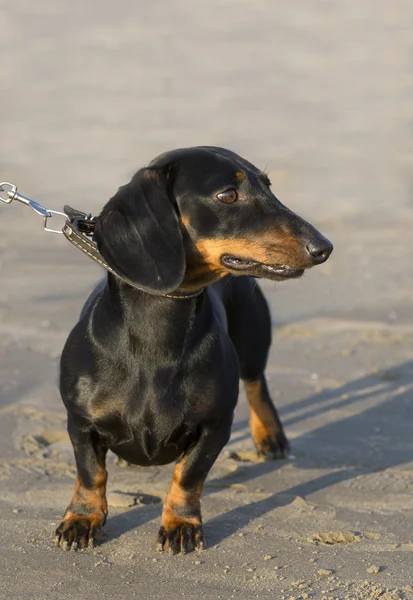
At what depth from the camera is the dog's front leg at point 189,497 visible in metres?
5.01

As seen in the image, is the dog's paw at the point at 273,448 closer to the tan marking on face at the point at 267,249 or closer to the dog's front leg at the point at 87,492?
the dog's front leg at the point at 87,492

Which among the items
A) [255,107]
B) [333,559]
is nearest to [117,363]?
[333,559]

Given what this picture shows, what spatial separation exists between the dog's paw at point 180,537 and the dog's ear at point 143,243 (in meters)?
1.10

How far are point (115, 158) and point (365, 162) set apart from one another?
3.21 m

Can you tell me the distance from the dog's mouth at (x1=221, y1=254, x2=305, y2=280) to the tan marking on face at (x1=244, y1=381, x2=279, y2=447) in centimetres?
189

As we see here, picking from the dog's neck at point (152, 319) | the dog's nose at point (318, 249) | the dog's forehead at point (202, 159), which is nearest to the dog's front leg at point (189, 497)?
the dog's neck at point (152, 319)

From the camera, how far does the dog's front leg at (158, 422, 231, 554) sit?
197 inches

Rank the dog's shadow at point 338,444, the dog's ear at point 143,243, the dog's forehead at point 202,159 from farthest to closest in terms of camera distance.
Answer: the dog's shadow at point 338,444, the dog's forehead at point 202,159, the dog's ear at point 143,243

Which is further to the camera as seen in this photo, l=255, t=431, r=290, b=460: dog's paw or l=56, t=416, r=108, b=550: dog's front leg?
l=255, t=431, r=290, b=460: dog's paw

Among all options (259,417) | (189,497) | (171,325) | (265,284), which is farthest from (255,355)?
(265,284)

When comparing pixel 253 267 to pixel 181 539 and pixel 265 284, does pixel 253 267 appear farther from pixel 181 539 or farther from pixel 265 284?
pixel 265 284

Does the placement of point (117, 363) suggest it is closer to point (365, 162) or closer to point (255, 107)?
point (365, 162)

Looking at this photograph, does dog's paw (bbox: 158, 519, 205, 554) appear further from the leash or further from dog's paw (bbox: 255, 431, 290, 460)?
dog's paw (bbox: 255, 431, 290, 460)

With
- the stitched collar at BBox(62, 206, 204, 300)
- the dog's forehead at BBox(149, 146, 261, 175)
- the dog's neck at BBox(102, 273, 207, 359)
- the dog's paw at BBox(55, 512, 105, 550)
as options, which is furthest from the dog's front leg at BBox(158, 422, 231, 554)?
→ the dog's forehead at BBox(149, 146, 261, 175)
